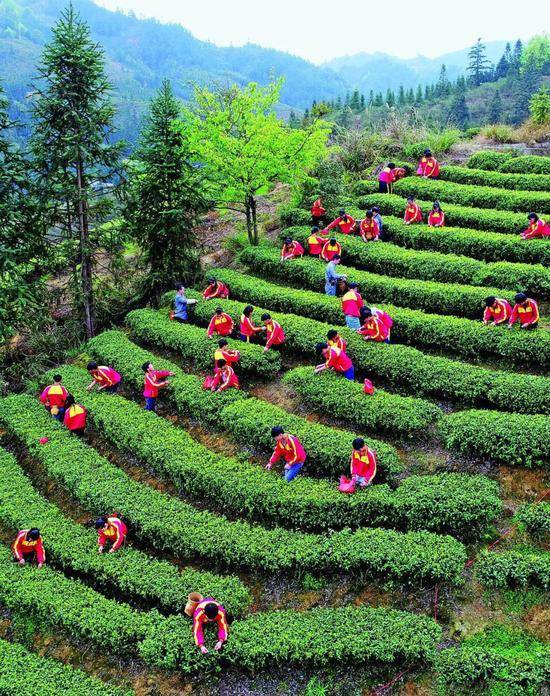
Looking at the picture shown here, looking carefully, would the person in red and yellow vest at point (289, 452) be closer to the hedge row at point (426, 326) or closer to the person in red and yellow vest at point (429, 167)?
the hedge row at point (426, 326)

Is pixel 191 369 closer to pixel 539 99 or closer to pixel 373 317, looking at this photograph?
pixel 373 317

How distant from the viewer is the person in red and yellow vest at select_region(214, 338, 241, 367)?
14467 millimetres

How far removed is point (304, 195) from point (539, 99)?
1362cm

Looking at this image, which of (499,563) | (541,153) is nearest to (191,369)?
(499,563)

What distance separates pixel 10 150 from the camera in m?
19.4

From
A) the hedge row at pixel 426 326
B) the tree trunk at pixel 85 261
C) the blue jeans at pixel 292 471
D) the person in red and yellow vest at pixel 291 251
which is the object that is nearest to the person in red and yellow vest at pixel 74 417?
the hedge row at pixel 426 326

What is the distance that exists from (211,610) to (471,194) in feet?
58.6

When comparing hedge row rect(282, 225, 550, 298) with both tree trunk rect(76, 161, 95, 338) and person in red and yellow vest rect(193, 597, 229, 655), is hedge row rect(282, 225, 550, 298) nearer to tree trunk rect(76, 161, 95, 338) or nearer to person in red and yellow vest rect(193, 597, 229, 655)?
tree trunk rect(76, 161, 95, 338)

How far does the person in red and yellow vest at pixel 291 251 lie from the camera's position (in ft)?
65.2

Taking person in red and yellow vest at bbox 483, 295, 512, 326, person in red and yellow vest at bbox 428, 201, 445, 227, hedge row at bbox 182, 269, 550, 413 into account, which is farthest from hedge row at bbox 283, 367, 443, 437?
person in red and yellow vest at bbox 428, 201, 445, 227

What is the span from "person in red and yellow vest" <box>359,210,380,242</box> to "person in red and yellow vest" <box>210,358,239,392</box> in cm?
805

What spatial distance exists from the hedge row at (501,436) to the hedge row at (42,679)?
7.57 meters

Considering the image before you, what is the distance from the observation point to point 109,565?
1075cm

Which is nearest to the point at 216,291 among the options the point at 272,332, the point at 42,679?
the point at 272,332
